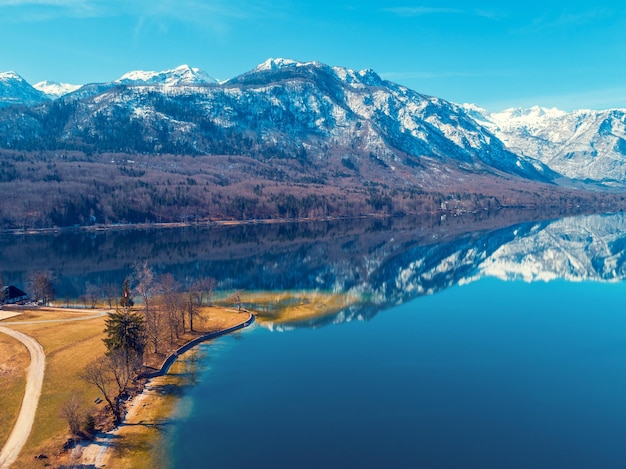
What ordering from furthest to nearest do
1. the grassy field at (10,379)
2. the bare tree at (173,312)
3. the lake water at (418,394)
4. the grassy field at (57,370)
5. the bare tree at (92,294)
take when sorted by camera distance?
the bare tree at (92,294) → the bare tree at (173,312) → the grassy field at (10,379) → the lake water at (418,394) → the grassy field at (57,370)

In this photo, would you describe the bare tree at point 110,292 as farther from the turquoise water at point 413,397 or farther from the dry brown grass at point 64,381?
the turquoise water at point 413,397

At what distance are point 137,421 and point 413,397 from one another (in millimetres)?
34161

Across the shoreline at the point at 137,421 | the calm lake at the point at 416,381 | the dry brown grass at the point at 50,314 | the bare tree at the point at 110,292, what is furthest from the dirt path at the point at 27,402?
the bare tree at the point at 110,292

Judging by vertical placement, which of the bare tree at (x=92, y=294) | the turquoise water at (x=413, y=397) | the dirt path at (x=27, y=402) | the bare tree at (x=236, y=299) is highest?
the bare tree at (x=92, y=294)

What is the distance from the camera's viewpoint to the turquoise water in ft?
159

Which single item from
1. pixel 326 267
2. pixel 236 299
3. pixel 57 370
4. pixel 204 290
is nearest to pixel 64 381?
pixel 57 370

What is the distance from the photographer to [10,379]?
60719 mm

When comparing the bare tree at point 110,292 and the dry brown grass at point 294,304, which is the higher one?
the bare tree at point 110,292

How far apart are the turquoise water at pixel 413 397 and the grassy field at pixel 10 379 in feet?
58.7

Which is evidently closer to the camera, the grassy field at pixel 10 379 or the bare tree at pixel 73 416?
the bare tree at pixel 73 416

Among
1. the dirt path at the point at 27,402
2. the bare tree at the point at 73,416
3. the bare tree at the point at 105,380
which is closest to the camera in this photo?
the dirt path at the point at 27,402

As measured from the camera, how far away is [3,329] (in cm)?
8162

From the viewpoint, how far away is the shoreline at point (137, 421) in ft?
150

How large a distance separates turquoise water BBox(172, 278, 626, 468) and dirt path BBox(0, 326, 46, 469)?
15.0 meters
